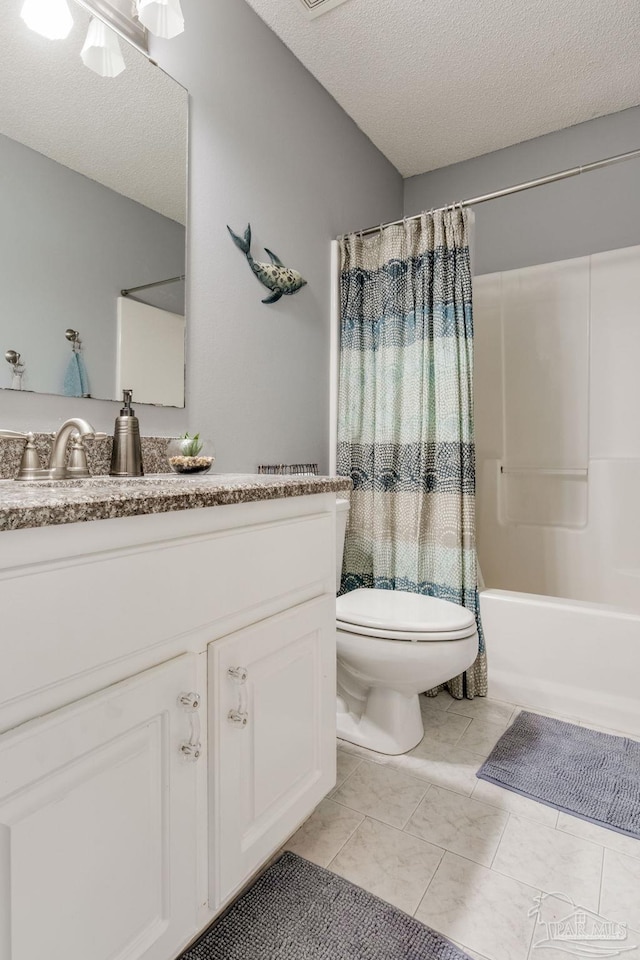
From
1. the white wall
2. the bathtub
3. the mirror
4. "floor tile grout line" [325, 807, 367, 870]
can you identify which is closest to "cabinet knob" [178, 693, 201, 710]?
"floor tile grout line" [325, 807, 367, 870]

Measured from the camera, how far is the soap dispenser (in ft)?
4.17

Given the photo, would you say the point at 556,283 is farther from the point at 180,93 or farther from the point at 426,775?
the point at 426,775

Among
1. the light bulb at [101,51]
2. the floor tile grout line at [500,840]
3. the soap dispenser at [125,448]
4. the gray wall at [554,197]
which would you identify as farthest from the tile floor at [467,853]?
the gray wall at [554,197]

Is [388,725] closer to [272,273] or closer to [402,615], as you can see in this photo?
[402,615]

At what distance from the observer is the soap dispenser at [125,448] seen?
4.17 ft

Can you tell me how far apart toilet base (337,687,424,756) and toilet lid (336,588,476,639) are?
240mm

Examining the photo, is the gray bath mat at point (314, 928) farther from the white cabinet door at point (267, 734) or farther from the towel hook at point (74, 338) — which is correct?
the towel hook at point (74, 338)

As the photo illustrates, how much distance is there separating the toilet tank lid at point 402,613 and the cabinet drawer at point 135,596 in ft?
1.66

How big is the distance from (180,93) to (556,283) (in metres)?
1.76

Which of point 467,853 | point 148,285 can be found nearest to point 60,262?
point 148,285

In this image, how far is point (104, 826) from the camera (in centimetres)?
69

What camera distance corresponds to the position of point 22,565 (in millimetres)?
606

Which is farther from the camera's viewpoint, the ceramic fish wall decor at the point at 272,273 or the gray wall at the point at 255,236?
the ceramic fish wall decor at the point at 272,273

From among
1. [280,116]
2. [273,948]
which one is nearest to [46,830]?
[273,948]
